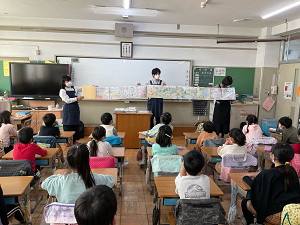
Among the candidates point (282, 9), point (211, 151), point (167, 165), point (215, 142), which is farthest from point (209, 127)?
point (282, 9)

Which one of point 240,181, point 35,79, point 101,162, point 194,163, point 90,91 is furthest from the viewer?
point 35,79

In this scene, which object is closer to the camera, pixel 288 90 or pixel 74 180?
pixel 74 180

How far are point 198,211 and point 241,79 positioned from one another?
5469mm

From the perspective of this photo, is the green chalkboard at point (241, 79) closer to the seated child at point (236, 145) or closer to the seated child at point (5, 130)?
the seated child at point (236, 145)

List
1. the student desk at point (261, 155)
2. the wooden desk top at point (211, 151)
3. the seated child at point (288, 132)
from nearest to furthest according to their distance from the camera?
the wooden desk top at point (211, 151)
the student desk at point (261, 155)
the seated child at point (288, 132)

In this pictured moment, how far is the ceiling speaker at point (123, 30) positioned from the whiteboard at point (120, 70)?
668 millimetres

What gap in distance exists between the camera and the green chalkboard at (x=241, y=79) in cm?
618

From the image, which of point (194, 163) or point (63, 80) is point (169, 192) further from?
point (63, 80)

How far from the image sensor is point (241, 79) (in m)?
6.23

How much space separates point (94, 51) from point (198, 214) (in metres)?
5.10

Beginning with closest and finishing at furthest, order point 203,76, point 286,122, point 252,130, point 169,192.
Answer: point 169,192, point 286,122, point 252,130, point 203,76

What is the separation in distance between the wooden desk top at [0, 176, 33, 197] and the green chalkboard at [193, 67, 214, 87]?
503cm

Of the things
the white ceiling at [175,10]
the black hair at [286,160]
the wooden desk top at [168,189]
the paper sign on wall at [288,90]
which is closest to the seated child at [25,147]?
the wooden desk top at [168,189]

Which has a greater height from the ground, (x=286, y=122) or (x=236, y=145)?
(x=286, y=122)
